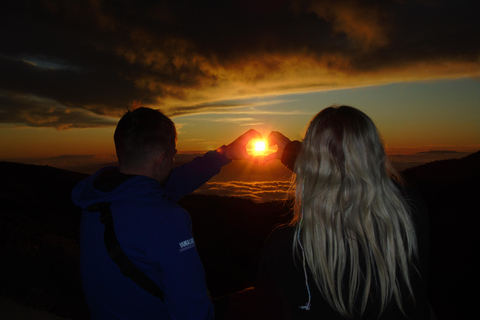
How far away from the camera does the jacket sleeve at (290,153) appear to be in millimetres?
3775

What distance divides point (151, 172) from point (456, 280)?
1073cm

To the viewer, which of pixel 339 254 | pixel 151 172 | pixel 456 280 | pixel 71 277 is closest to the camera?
pixel 339 254

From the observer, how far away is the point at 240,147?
4.26 meters

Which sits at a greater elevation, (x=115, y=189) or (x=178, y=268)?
(x=115, y=189)

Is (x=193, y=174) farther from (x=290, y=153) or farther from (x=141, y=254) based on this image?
(x=141, y=254)

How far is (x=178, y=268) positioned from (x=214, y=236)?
17.0 metres

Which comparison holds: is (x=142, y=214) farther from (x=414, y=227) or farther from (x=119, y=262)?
(x=414, y=227)

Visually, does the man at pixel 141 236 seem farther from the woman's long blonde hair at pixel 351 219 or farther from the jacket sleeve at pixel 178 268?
the woman's long blonde hair at pixel 351 219

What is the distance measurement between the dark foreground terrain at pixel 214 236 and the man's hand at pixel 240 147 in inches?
34.5

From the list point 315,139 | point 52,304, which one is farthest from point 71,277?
point 315,139

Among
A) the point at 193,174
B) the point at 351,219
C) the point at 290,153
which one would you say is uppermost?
the point at 290,153

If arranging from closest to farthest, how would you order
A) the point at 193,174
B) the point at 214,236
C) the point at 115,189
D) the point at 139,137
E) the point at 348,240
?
the point at 348,240 → the point at 115,189 → the point at 139,137 → the point at 193,174 → the point at 214,236

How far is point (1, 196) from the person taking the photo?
14.0m

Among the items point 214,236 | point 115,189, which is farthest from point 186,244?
point 214,236
